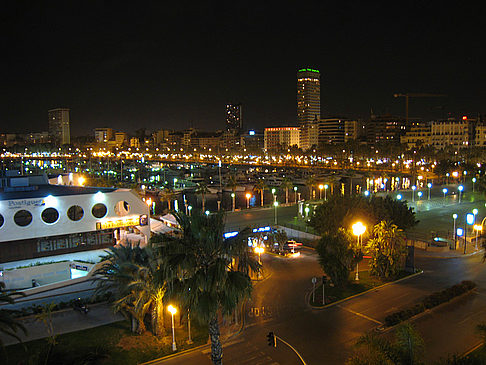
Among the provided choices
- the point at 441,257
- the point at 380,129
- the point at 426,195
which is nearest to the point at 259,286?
the point at 441,257

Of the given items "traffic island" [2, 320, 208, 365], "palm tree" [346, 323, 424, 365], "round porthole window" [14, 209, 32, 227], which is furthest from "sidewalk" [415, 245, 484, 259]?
"round porthole window" [14, 209, 32, 227]

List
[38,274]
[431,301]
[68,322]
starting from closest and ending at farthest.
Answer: [68,322] < [431,301] < [38,274]

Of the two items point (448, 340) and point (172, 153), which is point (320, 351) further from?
point (172, 153)

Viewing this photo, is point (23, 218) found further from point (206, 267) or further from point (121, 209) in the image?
point (206, 267)

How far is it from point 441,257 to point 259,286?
12.9 m

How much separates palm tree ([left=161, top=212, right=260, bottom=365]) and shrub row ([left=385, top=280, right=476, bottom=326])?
7698mm

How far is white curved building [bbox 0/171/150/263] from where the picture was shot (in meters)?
21.3

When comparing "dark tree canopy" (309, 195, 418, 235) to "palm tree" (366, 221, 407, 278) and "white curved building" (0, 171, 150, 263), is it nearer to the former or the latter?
"palm tree" (366, 221, 407, 278)

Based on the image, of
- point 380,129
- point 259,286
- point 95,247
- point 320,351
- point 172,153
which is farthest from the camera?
point 172,153

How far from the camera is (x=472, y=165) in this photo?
81.6 meters

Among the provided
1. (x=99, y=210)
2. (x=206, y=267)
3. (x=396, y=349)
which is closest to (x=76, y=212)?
(x=99, y=210)

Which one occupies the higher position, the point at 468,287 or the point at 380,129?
the point at 380,129

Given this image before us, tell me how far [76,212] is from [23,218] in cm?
272

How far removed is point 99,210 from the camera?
23.4 meters
